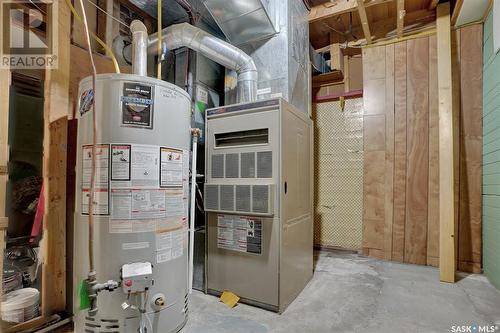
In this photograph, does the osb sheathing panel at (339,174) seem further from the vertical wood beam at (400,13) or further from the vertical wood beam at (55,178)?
the vertical wood beam at (55,178)

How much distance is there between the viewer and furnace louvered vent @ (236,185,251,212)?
1927mm

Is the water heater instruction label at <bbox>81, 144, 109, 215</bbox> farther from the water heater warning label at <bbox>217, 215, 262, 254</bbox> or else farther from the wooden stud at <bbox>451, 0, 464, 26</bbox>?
the wooden stud at <bbox>451, 0, 464, 26</bbox>

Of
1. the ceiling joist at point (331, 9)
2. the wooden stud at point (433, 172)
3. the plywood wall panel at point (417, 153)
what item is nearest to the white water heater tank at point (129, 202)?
the ceiling joist at point (331, 9)

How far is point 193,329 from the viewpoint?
1.67 meters

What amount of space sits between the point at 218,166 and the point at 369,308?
1553 millimetres

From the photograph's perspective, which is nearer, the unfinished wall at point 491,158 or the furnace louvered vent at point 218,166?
the furnace louvered vent at point 218,166

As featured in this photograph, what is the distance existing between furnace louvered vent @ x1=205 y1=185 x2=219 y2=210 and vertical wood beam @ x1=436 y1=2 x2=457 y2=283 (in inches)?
84.3

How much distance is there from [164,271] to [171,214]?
0.33m

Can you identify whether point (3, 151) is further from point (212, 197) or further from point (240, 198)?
point (240, 198)

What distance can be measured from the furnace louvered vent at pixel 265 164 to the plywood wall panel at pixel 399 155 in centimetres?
189

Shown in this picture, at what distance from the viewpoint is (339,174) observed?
343cm

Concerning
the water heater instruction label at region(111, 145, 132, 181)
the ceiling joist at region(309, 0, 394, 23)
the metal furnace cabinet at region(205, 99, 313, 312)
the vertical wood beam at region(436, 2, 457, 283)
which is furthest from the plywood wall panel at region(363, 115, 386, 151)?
the water heater instruction label at region(111, 145, 132, 181)

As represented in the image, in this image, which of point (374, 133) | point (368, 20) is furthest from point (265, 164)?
point (368, 20)

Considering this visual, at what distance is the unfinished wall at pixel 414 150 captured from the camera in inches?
107
